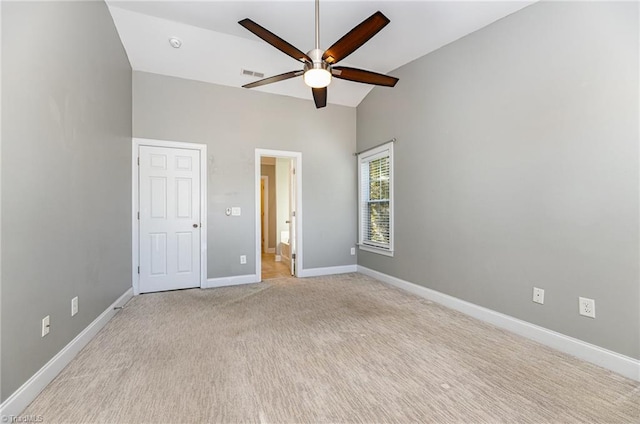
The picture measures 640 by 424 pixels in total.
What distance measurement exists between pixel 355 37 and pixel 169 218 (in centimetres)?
322

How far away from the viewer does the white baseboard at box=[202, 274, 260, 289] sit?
3998 millimetres

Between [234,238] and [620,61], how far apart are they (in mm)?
4282

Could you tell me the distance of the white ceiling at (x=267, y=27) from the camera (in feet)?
8.98

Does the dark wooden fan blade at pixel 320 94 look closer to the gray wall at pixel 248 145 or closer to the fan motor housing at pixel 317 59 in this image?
the fan motor housing at pixel 317 59

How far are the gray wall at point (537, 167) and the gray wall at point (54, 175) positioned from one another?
136 inches

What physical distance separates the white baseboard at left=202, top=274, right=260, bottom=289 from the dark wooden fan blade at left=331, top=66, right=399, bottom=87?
307cm

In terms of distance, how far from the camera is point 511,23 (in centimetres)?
257

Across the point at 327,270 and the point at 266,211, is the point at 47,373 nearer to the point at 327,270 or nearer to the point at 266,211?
the point at 327,270

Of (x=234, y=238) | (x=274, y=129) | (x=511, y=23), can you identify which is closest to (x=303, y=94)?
(x=274, y=129)

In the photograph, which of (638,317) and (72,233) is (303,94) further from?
(638,317)

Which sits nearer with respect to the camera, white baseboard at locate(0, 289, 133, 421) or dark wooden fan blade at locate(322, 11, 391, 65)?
white baseboard at locate(0, 289, 133, 421)

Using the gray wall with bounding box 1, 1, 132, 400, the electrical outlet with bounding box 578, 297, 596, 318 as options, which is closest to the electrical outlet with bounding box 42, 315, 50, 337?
the gray wall with bounding box 1, 1, 132, 400

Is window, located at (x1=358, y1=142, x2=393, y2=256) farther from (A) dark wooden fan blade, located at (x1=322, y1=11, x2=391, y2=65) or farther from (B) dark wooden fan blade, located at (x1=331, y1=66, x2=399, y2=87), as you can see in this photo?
(A) dark wooden fan blade, located at (x1=322, y1=11, x2=391, y2=65)

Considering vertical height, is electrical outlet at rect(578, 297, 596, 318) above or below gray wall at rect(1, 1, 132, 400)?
below
